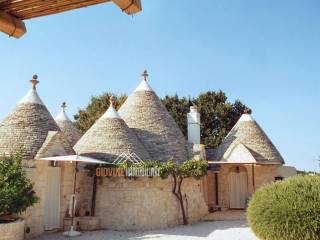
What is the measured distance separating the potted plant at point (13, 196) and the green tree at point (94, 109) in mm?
22540

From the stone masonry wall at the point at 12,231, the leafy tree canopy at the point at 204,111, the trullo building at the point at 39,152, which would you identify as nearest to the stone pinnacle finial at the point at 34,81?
the trullo building at the point at 39,152

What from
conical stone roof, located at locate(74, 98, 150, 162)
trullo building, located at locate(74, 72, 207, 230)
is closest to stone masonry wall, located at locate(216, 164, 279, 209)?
trullo building, located at locate(74, 72, 207, 230)

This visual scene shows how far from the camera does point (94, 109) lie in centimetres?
3588

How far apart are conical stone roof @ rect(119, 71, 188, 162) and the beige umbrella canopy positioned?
492cm

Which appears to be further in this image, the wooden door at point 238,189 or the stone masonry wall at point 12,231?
the wooden door at point 238,189

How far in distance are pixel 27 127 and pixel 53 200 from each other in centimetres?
320

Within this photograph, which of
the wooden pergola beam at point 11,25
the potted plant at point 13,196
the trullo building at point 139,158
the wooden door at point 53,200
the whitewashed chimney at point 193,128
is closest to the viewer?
the wooden pergola beam at point 11,25

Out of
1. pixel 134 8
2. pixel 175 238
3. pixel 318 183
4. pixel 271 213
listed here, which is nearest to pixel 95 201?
pixel 175 238

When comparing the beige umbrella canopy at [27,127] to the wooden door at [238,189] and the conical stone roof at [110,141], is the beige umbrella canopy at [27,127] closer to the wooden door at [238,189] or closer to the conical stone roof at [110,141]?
the conical stone roof at [110,141]

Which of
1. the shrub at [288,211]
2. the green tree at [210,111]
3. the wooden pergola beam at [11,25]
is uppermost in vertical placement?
the green tree at [210,111]

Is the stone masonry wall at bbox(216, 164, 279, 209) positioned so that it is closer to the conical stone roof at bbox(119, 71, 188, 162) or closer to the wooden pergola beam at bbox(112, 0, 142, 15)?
the conical stone roof at bbox(119, 71, 188, 162)

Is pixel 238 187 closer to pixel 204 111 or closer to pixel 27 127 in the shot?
pixel 27 127

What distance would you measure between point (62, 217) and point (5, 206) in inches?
143

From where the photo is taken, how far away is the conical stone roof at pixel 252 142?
773 inches
